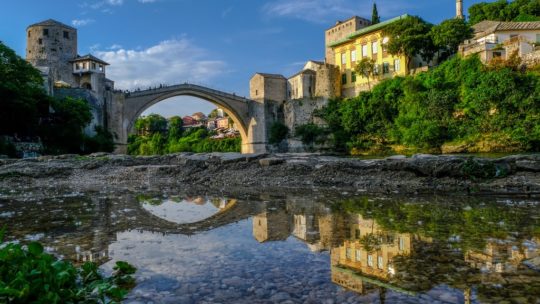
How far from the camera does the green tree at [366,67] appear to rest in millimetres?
41500

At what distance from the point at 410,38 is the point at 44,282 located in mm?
38389

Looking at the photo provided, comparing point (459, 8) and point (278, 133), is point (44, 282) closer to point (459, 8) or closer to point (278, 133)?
point (278, 133)

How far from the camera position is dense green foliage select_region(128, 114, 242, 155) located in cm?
6794

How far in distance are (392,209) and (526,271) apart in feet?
10.1

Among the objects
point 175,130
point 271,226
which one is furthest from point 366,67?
point 175,130

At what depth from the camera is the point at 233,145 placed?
66062 mm

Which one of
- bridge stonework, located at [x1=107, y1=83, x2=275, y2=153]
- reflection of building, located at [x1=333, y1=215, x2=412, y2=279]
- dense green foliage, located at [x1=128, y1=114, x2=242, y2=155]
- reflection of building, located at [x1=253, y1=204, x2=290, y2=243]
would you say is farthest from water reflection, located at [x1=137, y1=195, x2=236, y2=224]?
dense green foliage, located at [x1=128, y1=114, x2=242, y2=155]

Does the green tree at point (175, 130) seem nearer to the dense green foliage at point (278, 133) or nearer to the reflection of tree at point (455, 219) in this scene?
the dense green foliage at point (278, 133)

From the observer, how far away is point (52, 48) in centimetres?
5041

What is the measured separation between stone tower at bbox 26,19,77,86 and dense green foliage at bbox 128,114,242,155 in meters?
25.5

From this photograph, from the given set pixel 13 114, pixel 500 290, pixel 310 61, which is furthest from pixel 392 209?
pixel 310 61

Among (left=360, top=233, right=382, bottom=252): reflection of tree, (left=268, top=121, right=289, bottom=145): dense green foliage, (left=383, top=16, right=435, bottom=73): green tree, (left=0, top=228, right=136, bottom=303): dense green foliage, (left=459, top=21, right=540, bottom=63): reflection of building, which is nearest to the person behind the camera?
(left=0, top=228, right=136, bottom=303): dense green foliage

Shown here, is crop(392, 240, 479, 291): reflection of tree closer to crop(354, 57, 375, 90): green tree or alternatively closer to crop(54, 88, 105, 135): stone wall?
crop(54, 88, 105, 135): stone wall

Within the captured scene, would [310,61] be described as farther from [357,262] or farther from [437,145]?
[357,262]
